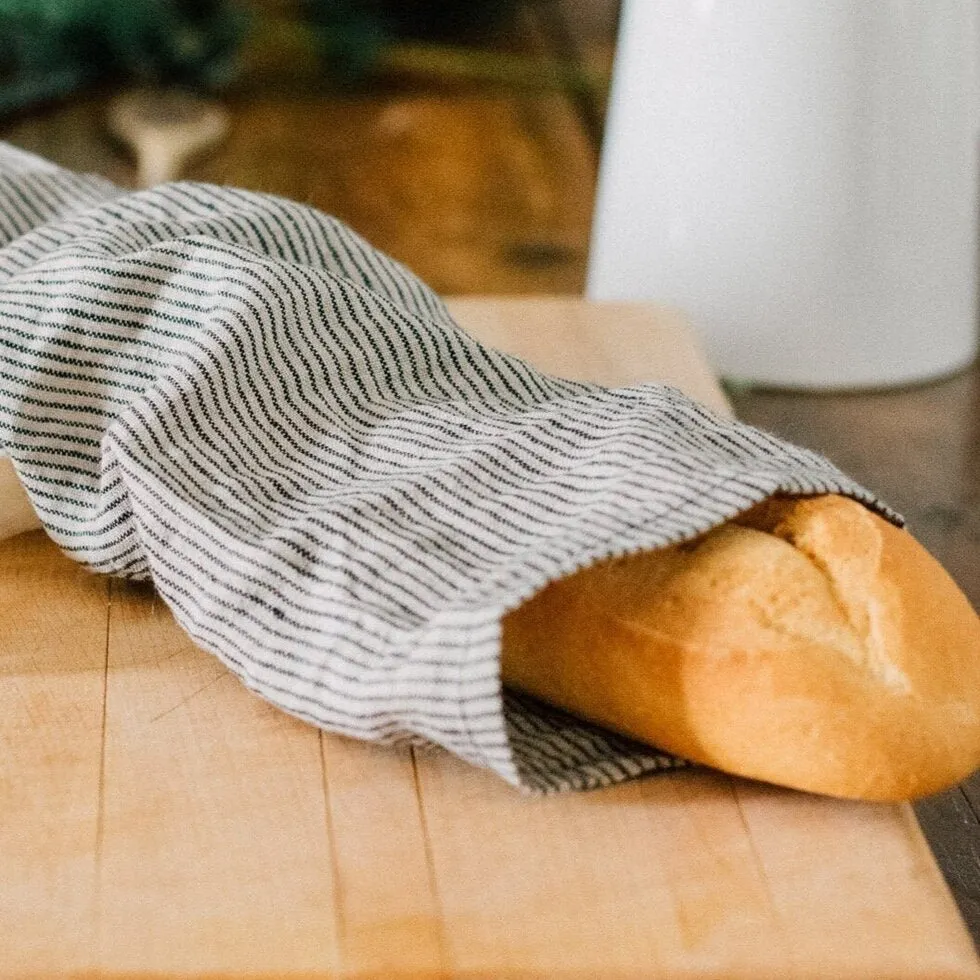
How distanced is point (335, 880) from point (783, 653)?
15 cm

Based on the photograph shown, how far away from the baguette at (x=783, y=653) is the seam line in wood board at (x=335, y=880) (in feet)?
0.24

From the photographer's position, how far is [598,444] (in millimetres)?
492

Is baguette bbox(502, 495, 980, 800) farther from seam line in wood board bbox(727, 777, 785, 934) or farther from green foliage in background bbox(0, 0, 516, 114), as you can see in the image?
green foliage in background bbox(0, 0, 516, 114)

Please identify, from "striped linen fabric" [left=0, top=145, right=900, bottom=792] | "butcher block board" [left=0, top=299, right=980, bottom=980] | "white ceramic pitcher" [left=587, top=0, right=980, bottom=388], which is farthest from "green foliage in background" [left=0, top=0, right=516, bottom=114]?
"butcher block board" [left=0, top=299, right=980, bottom=980]

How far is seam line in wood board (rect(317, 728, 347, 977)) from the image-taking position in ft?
1.29

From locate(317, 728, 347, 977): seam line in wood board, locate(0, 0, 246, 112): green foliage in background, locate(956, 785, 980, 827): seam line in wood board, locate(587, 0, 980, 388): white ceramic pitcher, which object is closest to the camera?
locate(317, 728, 347, 977): seam line in wood board

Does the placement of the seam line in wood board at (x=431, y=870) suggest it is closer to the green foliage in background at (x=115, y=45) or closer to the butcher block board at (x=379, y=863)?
the butcher block board at (x=379, y=863)

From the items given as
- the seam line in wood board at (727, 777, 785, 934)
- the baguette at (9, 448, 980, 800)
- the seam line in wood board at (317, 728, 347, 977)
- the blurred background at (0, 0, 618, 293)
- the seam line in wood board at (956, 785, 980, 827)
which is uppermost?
the baguette at (9, 448, 980, 800)

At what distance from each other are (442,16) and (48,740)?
1.37m

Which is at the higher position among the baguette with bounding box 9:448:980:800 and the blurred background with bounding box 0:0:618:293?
the baguette with bounding box 9:448:980:800

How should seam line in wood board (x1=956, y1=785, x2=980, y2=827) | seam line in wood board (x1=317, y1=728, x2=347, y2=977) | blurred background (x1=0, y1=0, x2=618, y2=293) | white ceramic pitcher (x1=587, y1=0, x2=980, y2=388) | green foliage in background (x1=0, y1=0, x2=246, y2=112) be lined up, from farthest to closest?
1. green foliage in background (x1=0, y1=0, x2=246, y2=112)
2. blurred background (x1=0, y1=0, x2=618, y2=293)
3. white ceramic pitcher (x1=587, y1=0, x2=980, y2=388)
4. seam line in wood board (x1=956, y1=785, x2=980, y2=827)
5. seam line in wood board (x1=317, y1=728, x2=347, y2=977)

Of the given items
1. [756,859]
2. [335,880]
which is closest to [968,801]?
[756,859]

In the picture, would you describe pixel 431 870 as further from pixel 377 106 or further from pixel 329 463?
pixel 377 106

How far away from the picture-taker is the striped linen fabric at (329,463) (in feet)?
1.44
